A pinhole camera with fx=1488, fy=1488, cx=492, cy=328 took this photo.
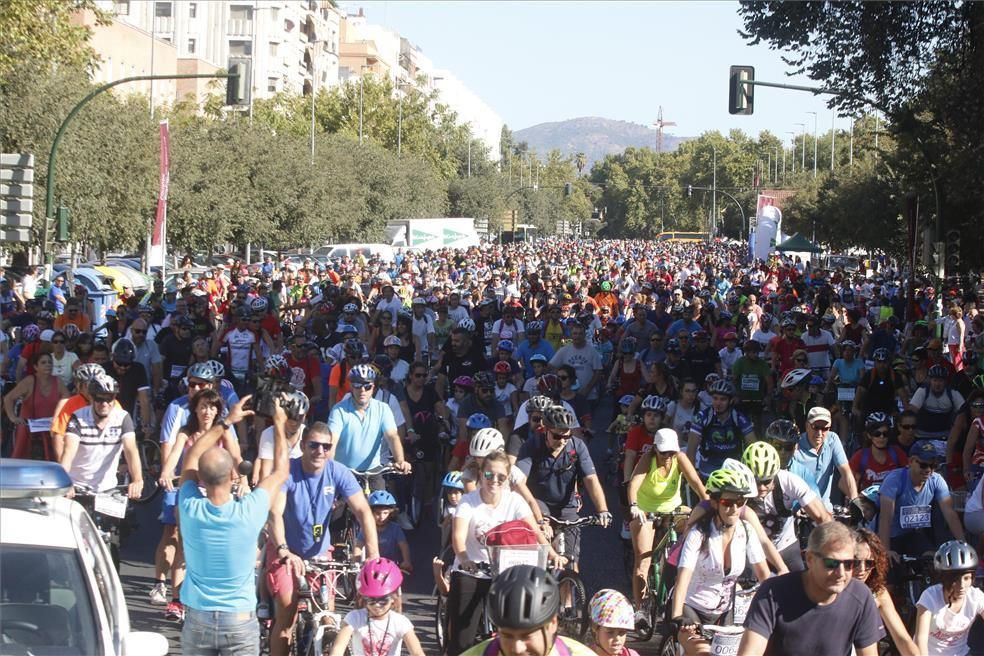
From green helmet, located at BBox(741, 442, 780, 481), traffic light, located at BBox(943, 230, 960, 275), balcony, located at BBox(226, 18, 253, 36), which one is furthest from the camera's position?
balcony, located at BBox(226, 18, 253, 36)

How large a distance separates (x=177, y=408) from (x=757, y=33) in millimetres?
20348

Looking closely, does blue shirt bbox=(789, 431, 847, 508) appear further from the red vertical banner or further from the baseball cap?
the red vertical banner

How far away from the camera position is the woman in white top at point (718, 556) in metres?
6.96

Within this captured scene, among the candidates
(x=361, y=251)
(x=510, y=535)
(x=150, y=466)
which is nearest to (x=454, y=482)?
(x=510, y=535)

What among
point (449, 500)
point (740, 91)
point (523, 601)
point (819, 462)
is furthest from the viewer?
point (740, 91)

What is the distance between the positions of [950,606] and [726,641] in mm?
1360

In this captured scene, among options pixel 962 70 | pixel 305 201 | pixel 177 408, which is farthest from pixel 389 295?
pixel 305 201

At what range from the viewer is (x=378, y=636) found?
21.5 feet

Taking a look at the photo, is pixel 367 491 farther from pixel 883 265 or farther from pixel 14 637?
pixel 883 265

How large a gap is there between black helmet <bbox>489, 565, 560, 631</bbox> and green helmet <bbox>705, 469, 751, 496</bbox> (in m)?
2.69

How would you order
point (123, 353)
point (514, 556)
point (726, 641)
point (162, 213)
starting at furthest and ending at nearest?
point (162, 213) → point (123, 353) → point (514, 556) → point (726, 641)

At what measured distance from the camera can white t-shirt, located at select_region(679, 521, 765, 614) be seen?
7043mm

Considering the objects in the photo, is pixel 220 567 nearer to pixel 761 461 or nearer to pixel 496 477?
pixel 496 477

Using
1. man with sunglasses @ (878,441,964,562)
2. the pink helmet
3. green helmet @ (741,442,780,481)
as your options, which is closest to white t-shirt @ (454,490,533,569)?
the pink helmet
